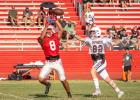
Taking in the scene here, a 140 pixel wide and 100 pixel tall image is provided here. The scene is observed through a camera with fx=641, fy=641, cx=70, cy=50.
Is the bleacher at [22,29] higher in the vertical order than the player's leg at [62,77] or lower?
lower

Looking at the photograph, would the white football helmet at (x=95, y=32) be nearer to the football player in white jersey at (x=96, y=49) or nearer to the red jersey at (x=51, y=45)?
the football player in white jersey at (x=96, y=49)

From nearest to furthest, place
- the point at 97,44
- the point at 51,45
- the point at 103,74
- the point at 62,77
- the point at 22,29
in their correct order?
the point at 62,77 → the point at 51,45 → the point at 103,74 → the point at 97,44 → the point at 22,29

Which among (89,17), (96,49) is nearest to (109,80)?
(96,49)

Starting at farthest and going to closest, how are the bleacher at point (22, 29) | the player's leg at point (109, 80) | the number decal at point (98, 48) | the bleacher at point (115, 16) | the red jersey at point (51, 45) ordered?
the bleacher at point (115, 16) → the bleacher at point (22, 29) → the number decal at point (98, 48) → the player's leg at point (109, 80) → the red jersey at point (51, 45)

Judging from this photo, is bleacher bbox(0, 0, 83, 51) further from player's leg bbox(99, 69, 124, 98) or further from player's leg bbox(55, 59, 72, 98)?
player's leg bbox(55, 59, 72, 98)

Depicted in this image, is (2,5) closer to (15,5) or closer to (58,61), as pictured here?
(15,5)

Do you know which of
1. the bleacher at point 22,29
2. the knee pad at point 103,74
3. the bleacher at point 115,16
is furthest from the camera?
the bleacher at point 115,16

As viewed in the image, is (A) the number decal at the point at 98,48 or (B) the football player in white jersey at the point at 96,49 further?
(A) the number decal at the point at 98,48

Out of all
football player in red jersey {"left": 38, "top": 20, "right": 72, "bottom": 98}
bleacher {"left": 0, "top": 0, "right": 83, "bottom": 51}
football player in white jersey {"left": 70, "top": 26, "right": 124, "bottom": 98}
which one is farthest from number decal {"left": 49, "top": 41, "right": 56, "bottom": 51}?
bleacher {"left": 0, "top": 0, "right": 83, "bottom": 51}

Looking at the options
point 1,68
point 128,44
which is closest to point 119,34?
point 128,44

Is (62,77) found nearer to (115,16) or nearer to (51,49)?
(51,49)

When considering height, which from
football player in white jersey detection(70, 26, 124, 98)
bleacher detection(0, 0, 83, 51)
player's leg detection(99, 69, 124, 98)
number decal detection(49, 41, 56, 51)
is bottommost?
bleacher detection(0, 0, 83, 51)

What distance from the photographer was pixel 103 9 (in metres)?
38.0

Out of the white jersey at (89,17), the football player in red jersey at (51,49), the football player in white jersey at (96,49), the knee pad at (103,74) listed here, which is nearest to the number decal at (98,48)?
the football player in white jersey at (96,49)
